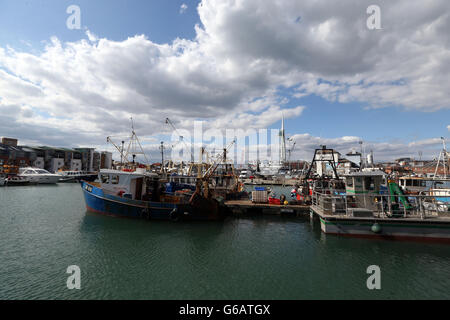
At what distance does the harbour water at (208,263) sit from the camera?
8.99 meters

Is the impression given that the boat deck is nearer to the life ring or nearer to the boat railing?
the boat railing

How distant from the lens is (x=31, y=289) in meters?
9.02

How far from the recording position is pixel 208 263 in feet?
38.5

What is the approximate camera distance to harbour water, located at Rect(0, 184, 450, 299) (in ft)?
29.5

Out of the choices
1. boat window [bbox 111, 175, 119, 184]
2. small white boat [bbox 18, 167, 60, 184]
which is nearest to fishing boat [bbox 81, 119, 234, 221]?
boat window [bbox 111, 175, 119, 184]

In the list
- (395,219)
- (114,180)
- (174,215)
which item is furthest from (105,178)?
(395,219)

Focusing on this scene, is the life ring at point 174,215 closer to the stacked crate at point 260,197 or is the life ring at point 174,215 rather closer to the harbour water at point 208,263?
the harbour water at point 208,263

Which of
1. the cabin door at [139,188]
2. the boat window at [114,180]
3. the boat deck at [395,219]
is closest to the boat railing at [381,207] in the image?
the boat deck at [395,219]

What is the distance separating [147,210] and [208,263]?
11.4 meters

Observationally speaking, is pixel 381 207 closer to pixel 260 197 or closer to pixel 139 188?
pixel 260 197
